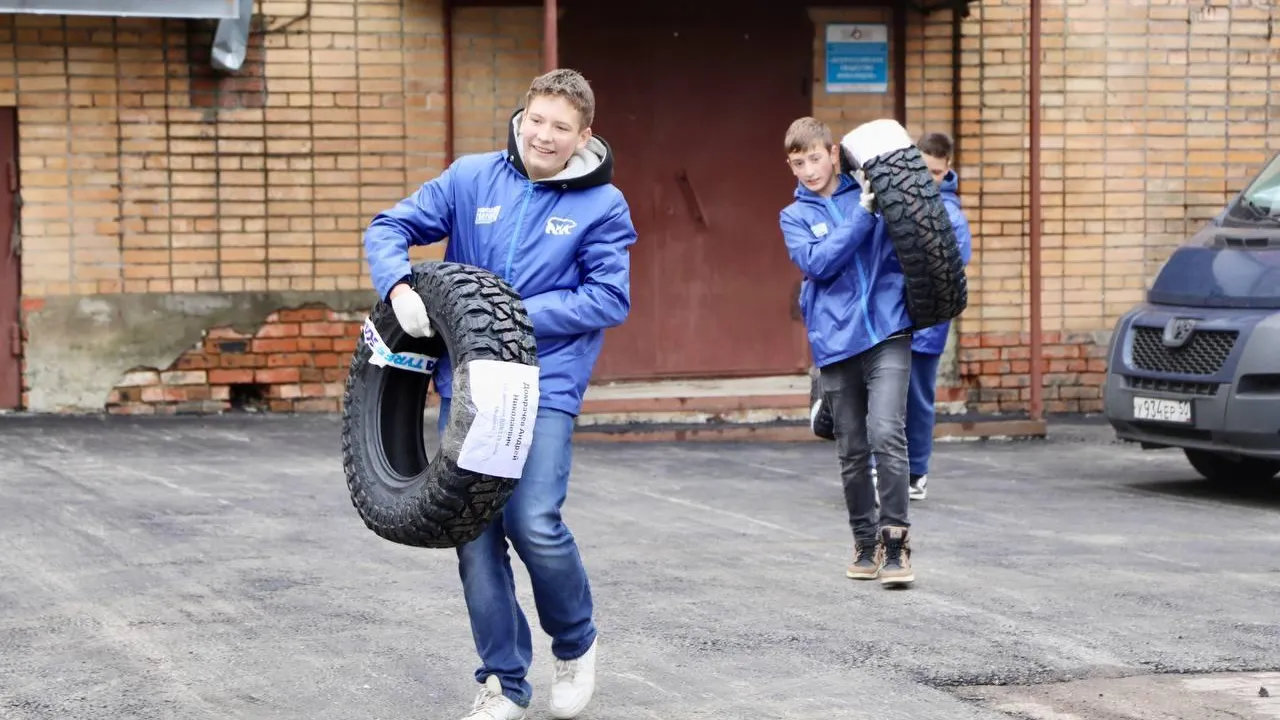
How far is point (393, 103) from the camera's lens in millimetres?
11719

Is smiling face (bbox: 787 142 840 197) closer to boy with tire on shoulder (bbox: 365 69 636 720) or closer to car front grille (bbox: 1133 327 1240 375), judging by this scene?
boy with tire on shoulder (bbox: 365 69 636 720)

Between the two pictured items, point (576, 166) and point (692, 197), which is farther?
point (692, 197)

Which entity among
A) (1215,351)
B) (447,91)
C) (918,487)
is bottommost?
(918,487)

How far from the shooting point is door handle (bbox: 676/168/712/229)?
12211 mm

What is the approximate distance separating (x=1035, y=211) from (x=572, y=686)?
7.64m

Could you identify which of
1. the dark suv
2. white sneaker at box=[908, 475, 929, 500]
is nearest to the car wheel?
the dark suv

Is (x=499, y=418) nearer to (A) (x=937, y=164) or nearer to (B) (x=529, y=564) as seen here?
(B) (x=529, y=564)

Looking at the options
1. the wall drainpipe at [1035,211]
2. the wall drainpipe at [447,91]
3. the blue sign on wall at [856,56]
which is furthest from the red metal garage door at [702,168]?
the wall drainpipe at [1035,211]

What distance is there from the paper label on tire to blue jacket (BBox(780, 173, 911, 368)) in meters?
2.42

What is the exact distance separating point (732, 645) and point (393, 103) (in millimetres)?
6955

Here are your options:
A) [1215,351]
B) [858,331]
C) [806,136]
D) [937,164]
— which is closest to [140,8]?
[937,164]

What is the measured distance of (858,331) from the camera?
21.6 feet

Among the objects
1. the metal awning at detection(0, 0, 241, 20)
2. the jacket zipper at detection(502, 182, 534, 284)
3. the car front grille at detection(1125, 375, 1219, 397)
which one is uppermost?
the metal awning at detection(0, 0, 241, 20)

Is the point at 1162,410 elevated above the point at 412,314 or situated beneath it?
situated beneath
